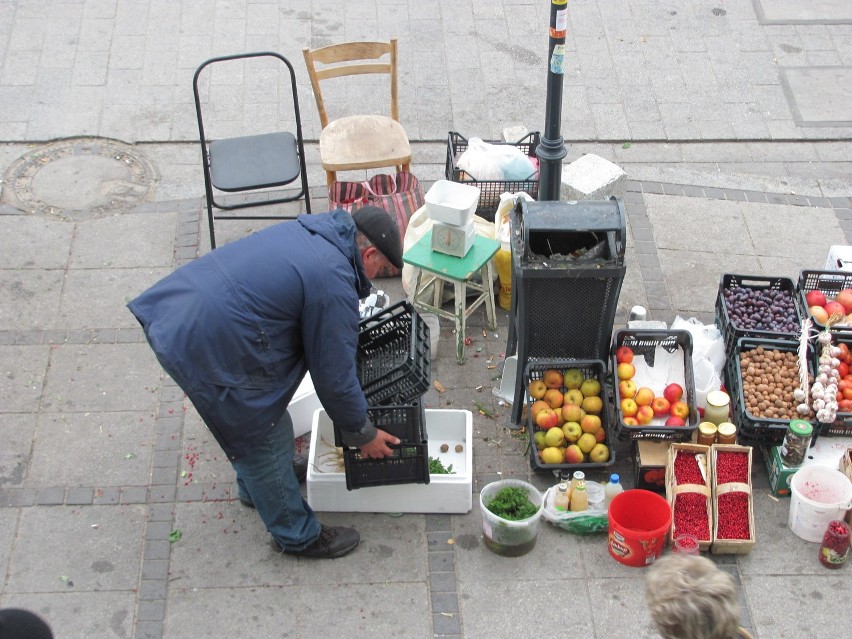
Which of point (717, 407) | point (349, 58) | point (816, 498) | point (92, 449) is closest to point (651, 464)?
point (717, 407)

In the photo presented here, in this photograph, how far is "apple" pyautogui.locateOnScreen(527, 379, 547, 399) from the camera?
5.14 m

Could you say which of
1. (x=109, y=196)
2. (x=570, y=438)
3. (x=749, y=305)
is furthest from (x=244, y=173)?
(x=749, y=305)

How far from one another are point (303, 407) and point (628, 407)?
1.75 m

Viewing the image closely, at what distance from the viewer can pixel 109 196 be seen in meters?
6.94

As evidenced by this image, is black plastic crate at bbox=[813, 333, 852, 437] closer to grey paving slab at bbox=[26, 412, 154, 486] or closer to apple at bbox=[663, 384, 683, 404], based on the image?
apple at bbox=[663, 384, 683, 404]

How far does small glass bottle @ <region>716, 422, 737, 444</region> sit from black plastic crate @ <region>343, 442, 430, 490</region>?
A: 60.4 inches

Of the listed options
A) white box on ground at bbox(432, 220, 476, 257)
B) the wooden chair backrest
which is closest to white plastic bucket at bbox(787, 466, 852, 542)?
white box on ground at bbox(432, 220, 476, 257)

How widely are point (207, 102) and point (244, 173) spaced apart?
2.11 m

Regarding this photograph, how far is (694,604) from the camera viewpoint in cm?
282

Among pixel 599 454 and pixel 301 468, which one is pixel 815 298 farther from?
pixel 301 468

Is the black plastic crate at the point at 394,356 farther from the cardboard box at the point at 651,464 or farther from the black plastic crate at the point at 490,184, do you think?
the black plastic crate at the point at 490,184

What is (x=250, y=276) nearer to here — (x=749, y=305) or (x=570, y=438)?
(x=570, y=438)

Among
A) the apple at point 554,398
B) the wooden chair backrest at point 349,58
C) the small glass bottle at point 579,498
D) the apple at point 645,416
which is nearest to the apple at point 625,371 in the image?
the apple at point 645,416

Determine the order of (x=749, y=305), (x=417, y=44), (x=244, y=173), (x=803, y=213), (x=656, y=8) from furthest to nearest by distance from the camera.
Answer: (x=656, y=8), (x=417, y=44), (x=803, y=213), (x=244, y=173), (x=749, y=305)
